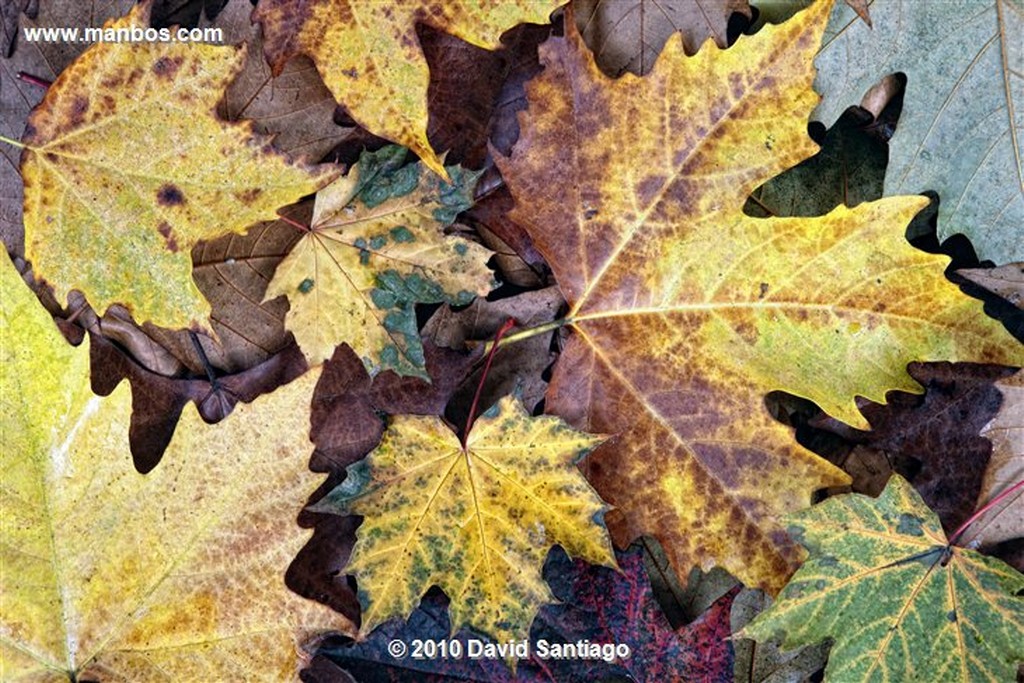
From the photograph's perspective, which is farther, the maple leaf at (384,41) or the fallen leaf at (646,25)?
the fallen leaf at (646,25)

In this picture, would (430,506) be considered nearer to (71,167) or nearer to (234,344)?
(234,344)

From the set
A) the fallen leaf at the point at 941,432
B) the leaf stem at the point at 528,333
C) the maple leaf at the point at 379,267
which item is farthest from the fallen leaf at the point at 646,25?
the fallen leaf at the point at 941,432

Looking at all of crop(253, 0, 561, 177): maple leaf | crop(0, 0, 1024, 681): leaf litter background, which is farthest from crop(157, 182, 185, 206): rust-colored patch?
crop(253, 0, 561, 177): maple leaf

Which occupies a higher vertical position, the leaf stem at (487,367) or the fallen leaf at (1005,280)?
the fallen leaf at (1005,280)

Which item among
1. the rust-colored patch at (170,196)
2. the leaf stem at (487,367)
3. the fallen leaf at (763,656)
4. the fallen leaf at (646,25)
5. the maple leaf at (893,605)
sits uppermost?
the fallen leaf at (646,25)

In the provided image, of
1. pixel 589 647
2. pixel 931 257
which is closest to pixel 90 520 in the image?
pixel 589 647

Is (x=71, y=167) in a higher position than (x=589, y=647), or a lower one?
higher

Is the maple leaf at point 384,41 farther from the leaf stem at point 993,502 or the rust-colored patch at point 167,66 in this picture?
the leaf stem at point 993,502
